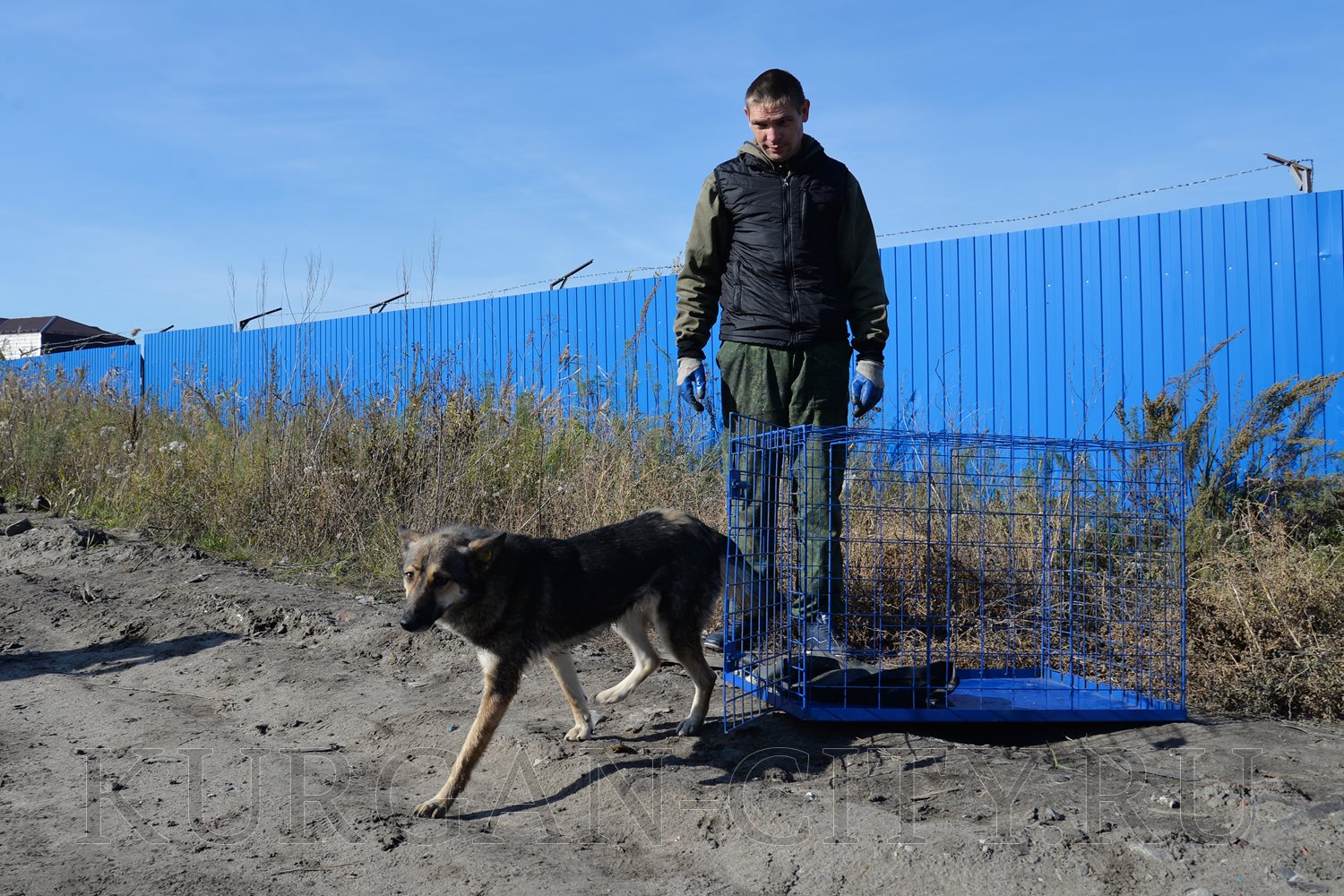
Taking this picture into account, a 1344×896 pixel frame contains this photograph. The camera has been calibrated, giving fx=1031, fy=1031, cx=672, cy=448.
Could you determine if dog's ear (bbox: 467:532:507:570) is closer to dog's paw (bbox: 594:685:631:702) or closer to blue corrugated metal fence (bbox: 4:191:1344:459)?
dog's paw (bbox: 594:685:631:702)

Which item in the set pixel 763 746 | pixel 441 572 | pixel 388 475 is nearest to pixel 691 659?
pixel 763 746

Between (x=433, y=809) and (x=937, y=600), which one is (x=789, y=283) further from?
(x=433, y=809)

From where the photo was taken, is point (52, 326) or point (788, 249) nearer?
point (788, 249)

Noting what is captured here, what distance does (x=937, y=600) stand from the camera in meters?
5.00

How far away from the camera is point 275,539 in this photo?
7.25m

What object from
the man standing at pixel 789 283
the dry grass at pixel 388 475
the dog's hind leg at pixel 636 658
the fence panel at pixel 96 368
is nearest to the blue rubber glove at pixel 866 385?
the man standing at pixel 789 283

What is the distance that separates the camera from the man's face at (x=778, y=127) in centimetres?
412

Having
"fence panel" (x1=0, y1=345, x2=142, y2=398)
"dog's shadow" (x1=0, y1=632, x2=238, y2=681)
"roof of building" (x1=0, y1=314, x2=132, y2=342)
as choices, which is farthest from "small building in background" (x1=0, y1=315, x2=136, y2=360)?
"dog's shadow" (x1=0, y1=632, x2=238, y2=681)

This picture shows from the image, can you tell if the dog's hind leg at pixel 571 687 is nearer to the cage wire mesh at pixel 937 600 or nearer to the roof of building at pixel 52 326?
the cage wire mesh at pixel 937 600

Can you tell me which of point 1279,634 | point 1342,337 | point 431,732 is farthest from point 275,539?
point 1342,337

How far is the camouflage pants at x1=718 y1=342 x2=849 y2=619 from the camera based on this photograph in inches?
155

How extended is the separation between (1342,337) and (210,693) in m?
7.21

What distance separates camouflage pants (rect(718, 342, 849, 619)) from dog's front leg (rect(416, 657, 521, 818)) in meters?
1.05

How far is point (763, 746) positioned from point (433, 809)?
1156mm
